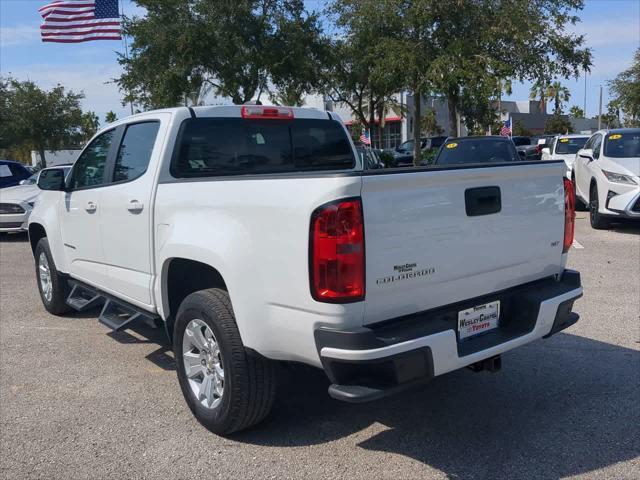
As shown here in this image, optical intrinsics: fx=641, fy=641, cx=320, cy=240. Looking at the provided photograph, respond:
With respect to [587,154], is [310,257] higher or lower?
lower

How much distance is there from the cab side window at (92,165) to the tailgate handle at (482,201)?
10.1 ft

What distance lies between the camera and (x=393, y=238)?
3.11m

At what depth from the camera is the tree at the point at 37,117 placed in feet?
109

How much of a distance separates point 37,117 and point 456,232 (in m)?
35.3

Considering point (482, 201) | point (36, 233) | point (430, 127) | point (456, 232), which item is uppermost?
point (430, 127)

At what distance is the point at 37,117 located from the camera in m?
34.2

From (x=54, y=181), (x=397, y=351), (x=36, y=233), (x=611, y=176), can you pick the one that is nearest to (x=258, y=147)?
(x=54, y=181)

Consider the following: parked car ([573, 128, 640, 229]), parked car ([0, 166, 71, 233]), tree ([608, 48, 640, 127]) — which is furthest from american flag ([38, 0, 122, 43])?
tree ([608, 48, 640, 127])

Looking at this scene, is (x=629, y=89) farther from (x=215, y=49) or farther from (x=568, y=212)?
(x=568, y=212)

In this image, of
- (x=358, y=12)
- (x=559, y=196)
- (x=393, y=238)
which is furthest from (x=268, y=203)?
(x=358, y=12)

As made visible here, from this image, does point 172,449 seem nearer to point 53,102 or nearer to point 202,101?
point 202,101

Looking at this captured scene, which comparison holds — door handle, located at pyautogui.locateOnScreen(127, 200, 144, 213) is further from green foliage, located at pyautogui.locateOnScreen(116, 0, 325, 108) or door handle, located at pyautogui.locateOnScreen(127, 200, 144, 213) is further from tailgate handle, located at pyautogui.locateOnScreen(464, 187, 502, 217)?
green foliage, located at pyautogui.locateOnScreen(116, 0, 325, 108)

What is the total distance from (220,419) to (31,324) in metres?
3.70

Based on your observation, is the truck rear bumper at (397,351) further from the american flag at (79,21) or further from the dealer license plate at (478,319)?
the american flag at (79,21)
